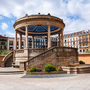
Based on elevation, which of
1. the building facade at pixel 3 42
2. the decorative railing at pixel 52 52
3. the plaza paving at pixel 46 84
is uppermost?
the building facade at pixel 3 42

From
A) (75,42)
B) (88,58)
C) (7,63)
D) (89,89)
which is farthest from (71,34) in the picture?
(89,89)

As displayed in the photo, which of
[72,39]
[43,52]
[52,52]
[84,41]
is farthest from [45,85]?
[72,39]

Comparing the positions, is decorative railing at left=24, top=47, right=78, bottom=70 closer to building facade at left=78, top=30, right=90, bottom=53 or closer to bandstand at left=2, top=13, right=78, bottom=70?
bandstand at left=2, top=13, right=78, bottom=70

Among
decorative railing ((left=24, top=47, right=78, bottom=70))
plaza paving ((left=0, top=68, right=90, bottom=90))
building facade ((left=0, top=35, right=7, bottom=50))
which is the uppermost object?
building facade ((left=0, top=35, right=7, bottom=50))

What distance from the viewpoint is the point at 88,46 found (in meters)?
92.3

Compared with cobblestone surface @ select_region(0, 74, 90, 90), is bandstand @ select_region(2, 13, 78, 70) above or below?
above

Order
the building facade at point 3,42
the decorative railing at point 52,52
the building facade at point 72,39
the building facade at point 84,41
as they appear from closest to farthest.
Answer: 1. the decorative railing at point 52,52
2. the building facade at point 84,41
3. the building facade at point 3,42
4. the building facade at point 72,39

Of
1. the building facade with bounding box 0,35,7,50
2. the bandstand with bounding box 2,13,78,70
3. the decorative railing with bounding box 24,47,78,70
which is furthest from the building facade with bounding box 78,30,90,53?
the decorative railing with bounding box 24,47,78,70

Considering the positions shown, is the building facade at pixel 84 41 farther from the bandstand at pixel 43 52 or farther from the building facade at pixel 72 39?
the bandstand at pixel 43 52

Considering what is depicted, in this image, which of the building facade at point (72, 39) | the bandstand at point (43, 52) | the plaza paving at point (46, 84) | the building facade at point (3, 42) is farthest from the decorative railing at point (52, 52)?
the building facade at point (3, 42)

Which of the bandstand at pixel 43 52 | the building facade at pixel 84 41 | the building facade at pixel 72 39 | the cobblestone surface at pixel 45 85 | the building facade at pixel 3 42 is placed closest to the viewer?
the cobblestone surface at pixel 45 85

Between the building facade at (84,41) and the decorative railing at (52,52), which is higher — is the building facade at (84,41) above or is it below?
above

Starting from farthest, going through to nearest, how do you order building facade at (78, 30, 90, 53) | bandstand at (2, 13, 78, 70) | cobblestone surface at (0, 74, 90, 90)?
building facade at (78, 30, 90, 53) < bandstand at (2, 13, 78, 70) < cobblestone surface at (0, 74, 90, 90)

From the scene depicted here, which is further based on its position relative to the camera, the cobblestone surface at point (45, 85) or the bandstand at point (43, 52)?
the bandstand at point (43, 52)
